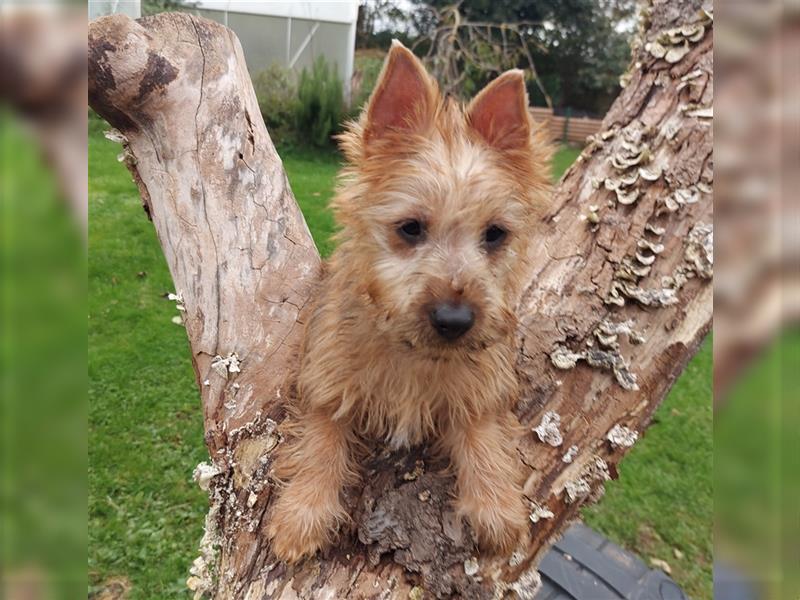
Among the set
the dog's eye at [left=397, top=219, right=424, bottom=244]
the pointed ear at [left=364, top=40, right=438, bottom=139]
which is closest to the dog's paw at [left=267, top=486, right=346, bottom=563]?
the dog's eye at [left=397, top=219, right=424, bottom=244]

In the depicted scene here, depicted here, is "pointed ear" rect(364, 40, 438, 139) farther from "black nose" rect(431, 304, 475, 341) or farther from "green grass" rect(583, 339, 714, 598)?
"green grass" rect(583, 339, 714, 598)

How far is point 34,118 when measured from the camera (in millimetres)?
542

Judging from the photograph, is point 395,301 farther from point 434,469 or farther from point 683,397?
point 683,397

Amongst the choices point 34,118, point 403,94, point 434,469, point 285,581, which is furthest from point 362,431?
point 34,118

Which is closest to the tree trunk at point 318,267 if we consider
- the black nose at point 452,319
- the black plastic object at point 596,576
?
the black nose at point 452,319

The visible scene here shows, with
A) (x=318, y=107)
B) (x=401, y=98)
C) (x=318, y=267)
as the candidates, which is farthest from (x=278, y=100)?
(x=401, y=98)

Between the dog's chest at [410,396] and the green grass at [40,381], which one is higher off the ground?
the green grass at [40,381]

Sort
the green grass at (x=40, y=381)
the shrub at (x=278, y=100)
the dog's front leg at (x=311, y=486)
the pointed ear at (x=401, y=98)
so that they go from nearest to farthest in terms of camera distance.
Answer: the green grass at (x=40, y=381), the dog's front leg at (x=311, y=486), the pointed ear at (x=401, y=98), the shrub at (x=278, y=100)

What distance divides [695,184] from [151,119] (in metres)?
2.58

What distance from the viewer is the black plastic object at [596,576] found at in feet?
12.4

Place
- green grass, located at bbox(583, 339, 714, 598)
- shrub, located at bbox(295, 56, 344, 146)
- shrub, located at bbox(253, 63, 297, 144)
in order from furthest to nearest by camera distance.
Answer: shrub, located at bbox(253, 63, 297, 144) < shrub, located at bbox(295, 56, 344, 146) < green grass, located at bbox(583, 339, 714, 598)

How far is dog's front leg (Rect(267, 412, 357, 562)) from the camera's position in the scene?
2.34 m

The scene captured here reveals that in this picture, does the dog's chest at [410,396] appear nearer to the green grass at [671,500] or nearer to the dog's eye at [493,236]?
the dog's eye at [493,236]

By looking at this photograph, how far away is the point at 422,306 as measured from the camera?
7.54 feet
